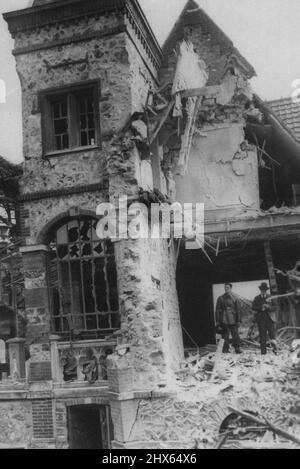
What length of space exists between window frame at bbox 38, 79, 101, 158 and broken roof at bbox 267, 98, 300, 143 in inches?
235

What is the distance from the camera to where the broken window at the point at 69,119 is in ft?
40.3

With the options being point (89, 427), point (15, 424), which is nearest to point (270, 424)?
point (89, 427)

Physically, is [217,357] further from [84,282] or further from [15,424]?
[15,424]

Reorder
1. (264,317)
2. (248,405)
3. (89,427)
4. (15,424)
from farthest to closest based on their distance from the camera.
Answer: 1. (264,317)
2. (89,427)
3. (15,424)
4. (248,405)

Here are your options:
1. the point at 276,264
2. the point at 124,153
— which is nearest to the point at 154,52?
the point at 124,153

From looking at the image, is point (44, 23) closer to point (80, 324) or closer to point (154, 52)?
point (154, 52)

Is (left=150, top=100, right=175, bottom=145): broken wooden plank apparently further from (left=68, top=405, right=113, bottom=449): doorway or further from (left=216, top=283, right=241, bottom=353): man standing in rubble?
(left=68, top=405, right=113, bottom=449): doorway

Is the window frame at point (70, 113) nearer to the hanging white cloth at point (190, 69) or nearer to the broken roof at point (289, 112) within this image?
the hanging white cloth at point (190, 69)

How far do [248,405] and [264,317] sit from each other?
296 cm

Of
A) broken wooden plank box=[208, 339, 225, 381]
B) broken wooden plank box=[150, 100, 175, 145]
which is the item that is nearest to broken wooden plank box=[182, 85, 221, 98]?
broken wooden plank box=[150, 100, 175, 145]

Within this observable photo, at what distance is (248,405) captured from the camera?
10.2m

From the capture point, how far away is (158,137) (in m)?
12.9

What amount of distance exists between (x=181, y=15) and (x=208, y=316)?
30.4ft

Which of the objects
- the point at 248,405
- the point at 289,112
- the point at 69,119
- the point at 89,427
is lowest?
the point at 89,427
